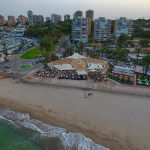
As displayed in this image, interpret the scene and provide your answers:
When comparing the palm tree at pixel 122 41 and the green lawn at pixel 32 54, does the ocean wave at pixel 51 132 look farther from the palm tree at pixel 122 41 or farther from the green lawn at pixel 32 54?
the palm tree at pixel 122 41

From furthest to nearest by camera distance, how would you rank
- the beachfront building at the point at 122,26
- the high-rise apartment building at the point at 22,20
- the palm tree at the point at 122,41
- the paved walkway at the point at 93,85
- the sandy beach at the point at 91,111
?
1. the high-rise apartment building at the point at 22,20
2. the beachfront building at the point at 122,26
3. the palm tree at the point at 122,41
4. the paved walkway at the point at 93,85
5. the sandy beach at the point at 91,111

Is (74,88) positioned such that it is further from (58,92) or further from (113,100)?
(113,100)

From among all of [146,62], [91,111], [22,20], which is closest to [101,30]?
[146,62]

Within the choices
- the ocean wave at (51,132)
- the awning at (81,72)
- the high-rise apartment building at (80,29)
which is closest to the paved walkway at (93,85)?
the awning at (81,72)

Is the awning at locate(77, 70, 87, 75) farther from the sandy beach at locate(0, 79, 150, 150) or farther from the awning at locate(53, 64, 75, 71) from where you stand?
the sandy beach at locate(0, 79, 150, 150)

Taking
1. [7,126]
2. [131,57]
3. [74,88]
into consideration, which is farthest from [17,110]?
[131,57]

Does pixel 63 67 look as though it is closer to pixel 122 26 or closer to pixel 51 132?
pixel 51 132

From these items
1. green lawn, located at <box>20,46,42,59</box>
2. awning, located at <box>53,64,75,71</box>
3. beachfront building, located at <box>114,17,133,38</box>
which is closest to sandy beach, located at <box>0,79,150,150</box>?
awning, located at <box>53,64,75,71</box>
